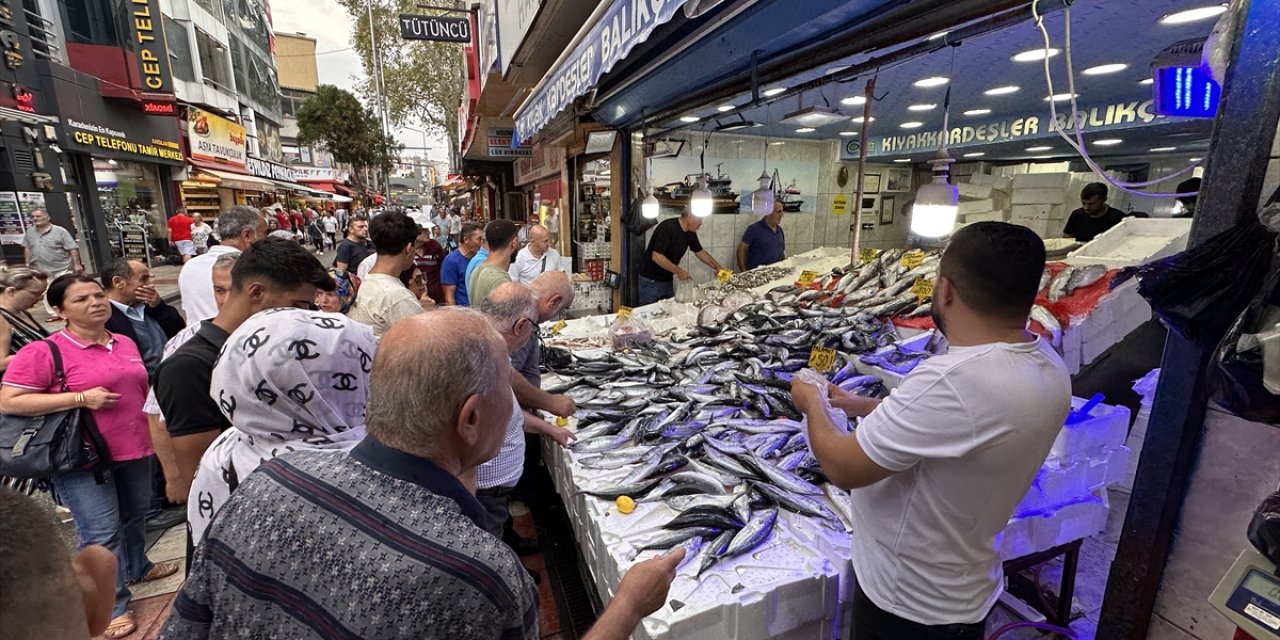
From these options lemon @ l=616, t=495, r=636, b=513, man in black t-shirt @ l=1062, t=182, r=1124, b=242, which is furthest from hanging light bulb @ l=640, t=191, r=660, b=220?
lemon @ l=616, t=495, r=636, b=513

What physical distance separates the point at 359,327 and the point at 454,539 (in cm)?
114

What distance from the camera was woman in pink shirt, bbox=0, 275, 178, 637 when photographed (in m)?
2.71

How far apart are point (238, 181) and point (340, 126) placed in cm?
1133

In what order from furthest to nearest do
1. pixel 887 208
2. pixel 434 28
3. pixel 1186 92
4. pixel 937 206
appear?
A: pixel 887 208, pixel 434 28, pixel 937 206, pixel 1186 92

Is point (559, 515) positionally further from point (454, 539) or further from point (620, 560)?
point (454, 539)

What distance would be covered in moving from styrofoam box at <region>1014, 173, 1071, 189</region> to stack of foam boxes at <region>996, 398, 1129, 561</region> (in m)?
9.98

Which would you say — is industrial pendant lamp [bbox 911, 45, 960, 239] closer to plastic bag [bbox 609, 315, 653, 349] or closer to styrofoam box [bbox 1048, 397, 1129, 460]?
styrofoam box [bbox 1048, 397, 1129, 460]

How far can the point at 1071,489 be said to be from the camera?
2385 millimetres

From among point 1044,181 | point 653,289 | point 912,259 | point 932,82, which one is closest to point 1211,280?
point 912,259

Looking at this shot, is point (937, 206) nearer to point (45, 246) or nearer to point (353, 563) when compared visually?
point (353, 563)

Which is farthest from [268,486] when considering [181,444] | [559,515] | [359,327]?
[559,515]

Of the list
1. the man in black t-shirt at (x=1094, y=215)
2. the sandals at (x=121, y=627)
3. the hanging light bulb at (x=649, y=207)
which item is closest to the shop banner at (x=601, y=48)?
the hanging light bulb at (x=649, y=207)

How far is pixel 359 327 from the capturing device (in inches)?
71.4

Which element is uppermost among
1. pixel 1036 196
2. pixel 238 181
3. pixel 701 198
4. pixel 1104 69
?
pixel 1104 69
